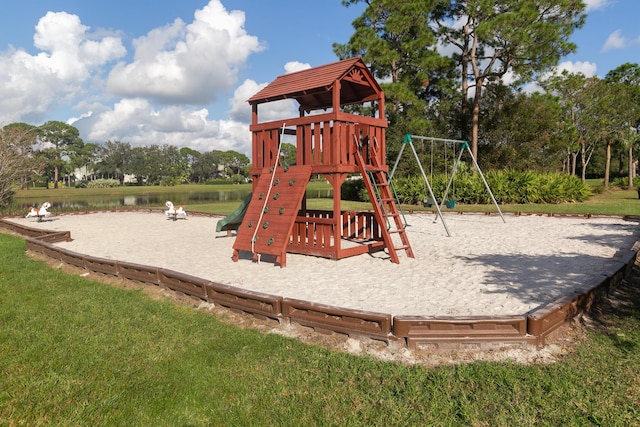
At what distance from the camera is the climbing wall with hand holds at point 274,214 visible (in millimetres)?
8969

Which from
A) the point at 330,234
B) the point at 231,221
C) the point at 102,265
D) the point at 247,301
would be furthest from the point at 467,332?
the point at 231,221

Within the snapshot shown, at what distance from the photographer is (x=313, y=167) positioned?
987cm

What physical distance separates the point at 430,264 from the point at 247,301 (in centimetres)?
468

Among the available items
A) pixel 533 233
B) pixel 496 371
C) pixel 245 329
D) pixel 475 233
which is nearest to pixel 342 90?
pixel 475 233

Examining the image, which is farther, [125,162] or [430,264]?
[125,162]

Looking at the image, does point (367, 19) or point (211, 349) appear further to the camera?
point (367, 19)

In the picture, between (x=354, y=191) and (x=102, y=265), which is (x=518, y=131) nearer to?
(x=354, y=191)

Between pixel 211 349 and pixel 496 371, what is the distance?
2899 millimetres

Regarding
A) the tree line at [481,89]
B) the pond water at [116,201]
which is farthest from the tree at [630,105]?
the pond water at [116,201]

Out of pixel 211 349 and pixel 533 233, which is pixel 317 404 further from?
pixel 533 233

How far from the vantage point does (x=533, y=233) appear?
41.7 ft

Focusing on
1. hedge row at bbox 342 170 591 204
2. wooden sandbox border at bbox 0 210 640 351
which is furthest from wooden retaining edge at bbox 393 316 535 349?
hedge row at bbox 342 170 591 204

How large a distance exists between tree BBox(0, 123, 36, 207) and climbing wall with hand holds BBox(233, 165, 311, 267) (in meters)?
19.9

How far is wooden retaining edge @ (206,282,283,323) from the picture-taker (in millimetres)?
5254
